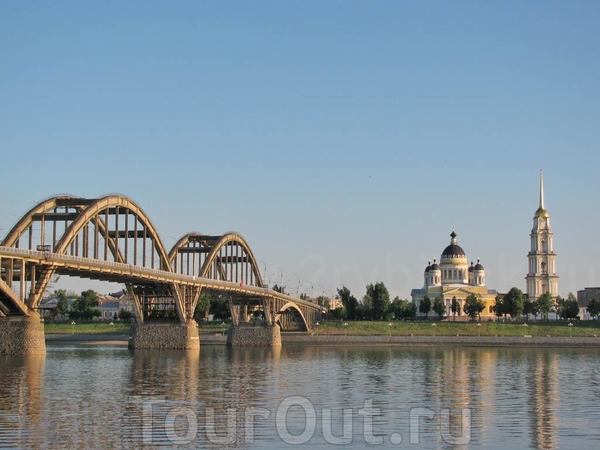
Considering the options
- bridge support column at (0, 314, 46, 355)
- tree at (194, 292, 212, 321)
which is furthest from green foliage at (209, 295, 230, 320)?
bridge support column at (0, 314, 46, 355)

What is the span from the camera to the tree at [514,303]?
169 m

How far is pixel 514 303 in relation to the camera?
16875cm

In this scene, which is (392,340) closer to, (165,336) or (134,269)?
(165,336)

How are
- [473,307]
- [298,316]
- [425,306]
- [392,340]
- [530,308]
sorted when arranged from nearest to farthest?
[392,340] → [298,316] → [473,307] → [530,308] → [425,306]

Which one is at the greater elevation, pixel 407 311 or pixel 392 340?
pixel 407 311

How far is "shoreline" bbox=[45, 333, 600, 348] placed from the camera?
5069 inches

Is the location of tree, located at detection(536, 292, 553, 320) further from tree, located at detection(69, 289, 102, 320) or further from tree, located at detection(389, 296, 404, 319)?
tree, located at detection(69, 289, 102, 320)

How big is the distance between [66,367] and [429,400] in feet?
108

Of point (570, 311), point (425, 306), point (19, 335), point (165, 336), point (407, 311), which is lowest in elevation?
point (165, 336)

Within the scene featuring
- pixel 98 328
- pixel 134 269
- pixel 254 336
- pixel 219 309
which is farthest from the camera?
pixel 219 309

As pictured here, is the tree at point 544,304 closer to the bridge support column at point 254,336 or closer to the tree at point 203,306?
the tree at point 203,306

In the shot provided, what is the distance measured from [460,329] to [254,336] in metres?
39.9

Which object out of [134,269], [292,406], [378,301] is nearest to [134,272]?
[134,269]

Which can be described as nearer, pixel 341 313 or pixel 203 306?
pixel 203 306
